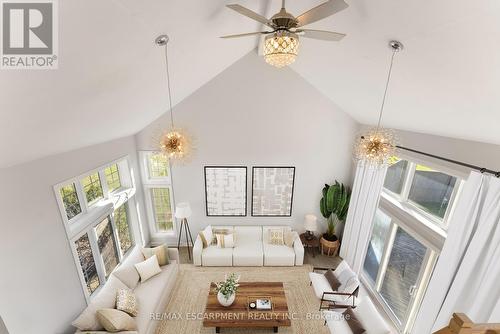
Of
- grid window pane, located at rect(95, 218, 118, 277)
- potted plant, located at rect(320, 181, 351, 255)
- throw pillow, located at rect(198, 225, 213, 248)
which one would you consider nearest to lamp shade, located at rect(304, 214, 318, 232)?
potted plant, located at rect(320, 181, 351, 255)

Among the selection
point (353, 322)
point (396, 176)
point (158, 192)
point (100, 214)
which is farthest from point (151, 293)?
point (396, 176)

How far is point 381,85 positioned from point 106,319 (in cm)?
481

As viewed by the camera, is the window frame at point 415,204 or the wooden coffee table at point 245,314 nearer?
the window frame at point 415,204

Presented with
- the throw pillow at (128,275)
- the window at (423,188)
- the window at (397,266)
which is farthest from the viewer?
the throw pillow at (128,275)

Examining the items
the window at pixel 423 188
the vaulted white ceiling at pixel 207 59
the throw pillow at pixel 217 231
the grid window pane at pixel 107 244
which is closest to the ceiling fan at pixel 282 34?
the vaulted white ceiling at pixel 207 59

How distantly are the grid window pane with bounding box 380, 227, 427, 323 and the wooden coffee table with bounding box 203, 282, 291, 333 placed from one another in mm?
1951

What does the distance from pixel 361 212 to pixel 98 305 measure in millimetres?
4876

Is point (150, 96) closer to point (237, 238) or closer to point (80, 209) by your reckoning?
point (80, 209)

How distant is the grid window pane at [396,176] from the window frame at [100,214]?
5.17 metres

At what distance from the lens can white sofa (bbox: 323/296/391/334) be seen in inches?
132

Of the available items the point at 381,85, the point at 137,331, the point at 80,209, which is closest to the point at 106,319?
the point at 137,331

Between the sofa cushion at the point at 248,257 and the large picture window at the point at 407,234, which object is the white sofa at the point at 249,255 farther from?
the large picture window at the point at 407,234

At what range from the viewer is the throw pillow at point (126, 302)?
363 centimetres

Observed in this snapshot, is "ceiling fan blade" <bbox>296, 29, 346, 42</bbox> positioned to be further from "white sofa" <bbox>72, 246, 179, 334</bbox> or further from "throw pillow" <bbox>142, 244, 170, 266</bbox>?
"throw pillow" <bbox>142, 244, 170, 266</bbox>
